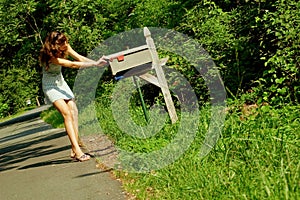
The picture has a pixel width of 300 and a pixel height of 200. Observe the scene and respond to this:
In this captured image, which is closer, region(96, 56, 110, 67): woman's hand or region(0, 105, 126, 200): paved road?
region(0, 105, 126, 200): paved road


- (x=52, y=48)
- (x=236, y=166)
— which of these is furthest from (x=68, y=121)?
(x=236, y=166)

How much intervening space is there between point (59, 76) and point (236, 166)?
176 inches

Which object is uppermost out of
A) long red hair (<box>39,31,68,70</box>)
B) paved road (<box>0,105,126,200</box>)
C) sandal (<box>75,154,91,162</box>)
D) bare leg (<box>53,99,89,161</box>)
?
long red hair (<box>39,31,68,70</box>)

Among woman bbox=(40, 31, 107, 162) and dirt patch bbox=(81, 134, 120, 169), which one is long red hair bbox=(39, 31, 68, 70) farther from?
dirt patch bbox=(81, 134, 120, 169)

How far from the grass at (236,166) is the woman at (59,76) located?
135 centimetres

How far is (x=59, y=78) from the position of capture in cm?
874

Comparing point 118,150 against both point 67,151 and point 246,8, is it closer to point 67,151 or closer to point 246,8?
point 67,151

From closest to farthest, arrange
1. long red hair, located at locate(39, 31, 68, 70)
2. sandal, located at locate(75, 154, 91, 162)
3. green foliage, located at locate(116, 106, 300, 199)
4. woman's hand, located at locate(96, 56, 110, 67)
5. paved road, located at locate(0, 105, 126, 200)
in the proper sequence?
green foliage, located at locate(116, 106, 300, 199) → paved road, located at locate(0, 105, 126, 200) → woman's hand, located at locate(96, 56, 110, 67) → long red hair, located at locate(39, 31, 68, 70) → sandal, located at locate(75, 154, 91, 162)

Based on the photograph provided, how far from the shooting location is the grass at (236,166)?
4215 millimetres

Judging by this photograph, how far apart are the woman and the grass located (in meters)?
1.35

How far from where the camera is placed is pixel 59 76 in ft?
28.7

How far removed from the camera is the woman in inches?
335

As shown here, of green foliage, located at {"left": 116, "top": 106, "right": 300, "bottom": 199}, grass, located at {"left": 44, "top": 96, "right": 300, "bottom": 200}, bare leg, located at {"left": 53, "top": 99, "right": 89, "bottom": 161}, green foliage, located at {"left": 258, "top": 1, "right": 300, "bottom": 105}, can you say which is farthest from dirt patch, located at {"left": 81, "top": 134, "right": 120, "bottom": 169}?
green foliage, located at {"left": 258, "top": 1, "right": 300, "bottom": 105}

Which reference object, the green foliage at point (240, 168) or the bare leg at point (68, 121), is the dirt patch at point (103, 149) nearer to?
the bare leg at point (68, 121)
